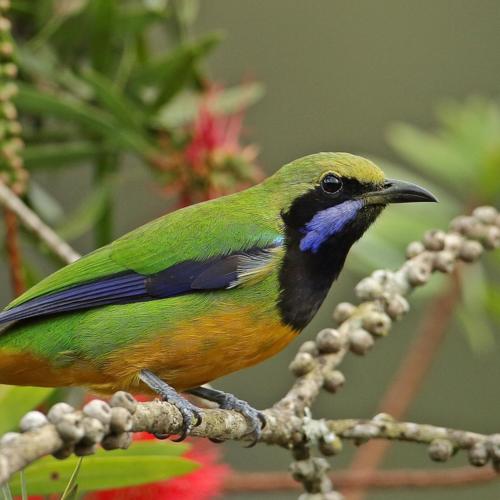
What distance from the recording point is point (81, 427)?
1.83 m

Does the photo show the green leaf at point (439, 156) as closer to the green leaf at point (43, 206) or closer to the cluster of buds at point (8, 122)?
the green leaf at point (43, 206)

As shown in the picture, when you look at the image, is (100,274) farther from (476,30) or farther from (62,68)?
(476,30)

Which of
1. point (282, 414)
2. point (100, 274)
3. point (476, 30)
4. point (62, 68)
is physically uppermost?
point (476, 30)

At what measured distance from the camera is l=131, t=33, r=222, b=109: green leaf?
395 cm

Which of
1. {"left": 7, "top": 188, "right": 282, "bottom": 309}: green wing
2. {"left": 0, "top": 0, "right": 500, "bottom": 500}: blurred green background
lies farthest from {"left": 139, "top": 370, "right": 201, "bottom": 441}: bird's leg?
{"left": 0, "top": 0, "right": 500, "bottom": 500}: blurred green background

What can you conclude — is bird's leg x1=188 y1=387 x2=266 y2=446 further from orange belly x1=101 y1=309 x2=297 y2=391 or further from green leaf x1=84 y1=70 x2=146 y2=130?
green leaf x1=84 y1=70 x2=146 y2=130

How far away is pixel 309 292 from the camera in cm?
355

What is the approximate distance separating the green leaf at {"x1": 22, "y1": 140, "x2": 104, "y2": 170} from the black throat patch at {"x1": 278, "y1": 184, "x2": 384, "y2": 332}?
2.56 ft

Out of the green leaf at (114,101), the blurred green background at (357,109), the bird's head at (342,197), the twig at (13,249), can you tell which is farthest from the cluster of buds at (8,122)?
the blurred green background at (357,109)

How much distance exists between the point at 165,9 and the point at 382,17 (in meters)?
6.84

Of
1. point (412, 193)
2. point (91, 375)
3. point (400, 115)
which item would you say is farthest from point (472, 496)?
point (91, 375)

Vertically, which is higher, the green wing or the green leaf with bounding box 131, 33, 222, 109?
the green leaf with bounding box 131, 33, 222, 109

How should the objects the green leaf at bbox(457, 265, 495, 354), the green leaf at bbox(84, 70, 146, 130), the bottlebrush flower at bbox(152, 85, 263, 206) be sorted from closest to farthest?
the green leaf at bbox(84, 70, 146, 130) → the bottlebrush flower at bbox(152, 85, 263, 206) → the green leaf at bbox(457, 265, 495, 354)

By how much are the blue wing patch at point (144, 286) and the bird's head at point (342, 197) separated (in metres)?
0.18
